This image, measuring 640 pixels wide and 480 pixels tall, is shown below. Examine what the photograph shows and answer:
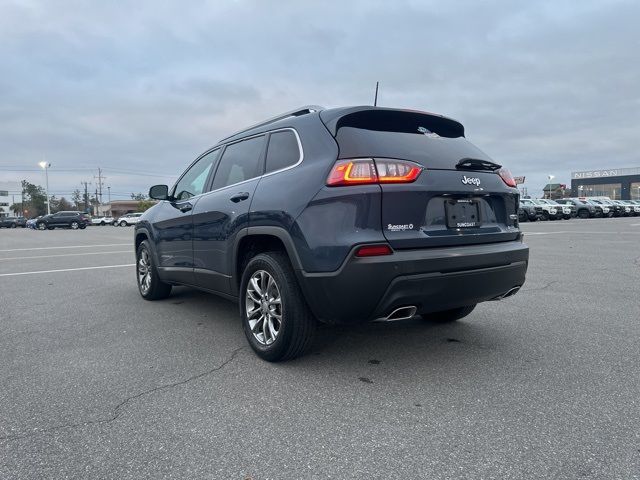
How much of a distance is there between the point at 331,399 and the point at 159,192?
3669 mm

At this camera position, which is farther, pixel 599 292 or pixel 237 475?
pixel 599 292

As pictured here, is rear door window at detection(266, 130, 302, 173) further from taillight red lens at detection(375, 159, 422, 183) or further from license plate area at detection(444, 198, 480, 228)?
license plate area at detection(444, 198, 480, 228)

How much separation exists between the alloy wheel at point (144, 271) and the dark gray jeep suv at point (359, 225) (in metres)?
2.13

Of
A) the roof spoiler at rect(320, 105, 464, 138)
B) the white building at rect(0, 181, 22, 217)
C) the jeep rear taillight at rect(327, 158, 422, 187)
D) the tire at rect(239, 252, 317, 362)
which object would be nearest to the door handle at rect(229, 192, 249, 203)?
the tire at rect(239, 252, 317, 362)

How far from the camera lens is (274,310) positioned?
3.46m

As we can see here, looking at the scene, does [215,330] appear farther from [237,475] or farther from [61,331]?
[237,475]

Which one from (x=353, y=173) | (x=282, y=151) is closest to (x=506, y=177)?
(x=353, y=173)

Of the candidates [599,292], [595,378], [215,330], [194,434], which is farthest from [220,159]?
[599,292]

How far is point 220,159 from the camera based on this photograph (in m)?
4.68

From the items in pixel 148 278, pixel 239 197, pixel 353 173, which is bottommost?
pixel 148 278

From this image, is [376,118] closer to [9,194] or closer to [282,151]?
[282,151]

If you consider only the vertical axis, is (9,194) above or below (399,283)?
above

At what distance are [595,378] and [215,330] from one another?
3118 mm

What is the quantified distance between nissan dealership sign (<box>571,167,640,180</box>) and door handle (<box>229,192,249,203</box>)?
10645 cm
